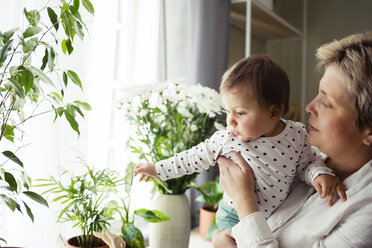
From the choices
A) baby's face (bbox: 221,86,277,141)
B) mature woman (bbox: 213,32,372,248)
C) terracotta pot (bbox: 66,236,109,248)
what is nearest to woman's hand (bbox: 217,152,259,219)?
mature woman (bbox: 213,32,372,248)

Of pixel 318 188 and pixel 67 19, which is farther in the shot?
pixel 318 188

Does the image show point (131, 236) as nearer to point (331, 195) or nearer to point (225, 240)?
point (225, 240)

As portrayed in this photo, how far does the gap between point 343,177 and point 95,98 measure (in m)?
1.13

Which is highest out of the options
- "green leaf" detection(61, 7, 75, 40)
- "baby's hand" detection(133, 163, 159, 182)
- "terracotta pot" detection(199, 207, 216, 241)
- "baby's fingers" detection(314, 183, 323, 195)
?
"green leaf" detection(61, 7, 75, 40)

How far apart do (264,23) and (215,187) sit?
1.57 meters

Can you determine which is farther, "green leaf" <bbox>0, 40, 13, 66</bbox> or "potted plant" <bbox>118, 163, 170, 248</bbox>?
"potted plant" <bbox>118, 163, 170, 248</bbox>

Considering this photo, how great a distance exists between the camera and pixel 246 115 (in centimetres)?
104

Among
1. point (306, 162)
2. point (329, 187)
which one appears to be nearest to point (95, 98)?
point (306, 162)

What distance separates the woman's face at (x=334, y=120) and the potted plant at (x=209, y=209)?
2.65 feet

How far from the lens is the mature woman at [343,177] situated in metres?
0.94

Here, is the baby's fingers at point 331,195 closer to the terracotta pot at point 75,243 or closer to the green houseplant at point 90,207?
the green houseplant at point 90,207

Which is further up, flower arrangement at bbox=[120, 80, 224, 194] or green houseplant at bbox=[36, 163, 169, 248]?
flower arrangement at bbox=[120, 80, 224, 194]

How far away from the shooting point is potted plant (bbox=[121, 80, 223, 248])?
4.33ft

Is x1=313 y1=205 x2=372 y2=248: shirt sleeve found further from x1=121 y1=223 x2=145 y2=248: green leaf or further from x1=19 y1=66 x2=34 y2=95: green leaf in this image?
x1=19 y1=66 x2=34 y2=95: green leaf
